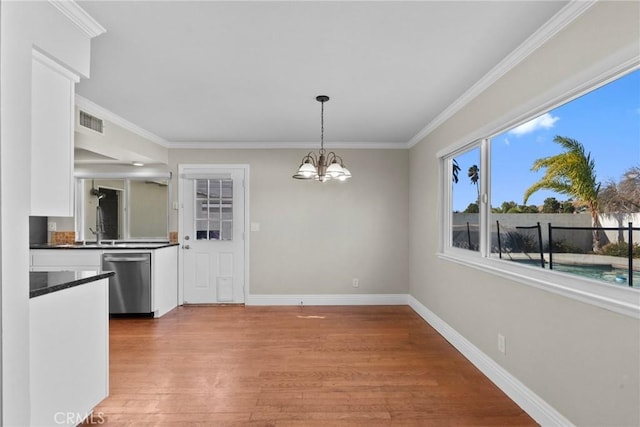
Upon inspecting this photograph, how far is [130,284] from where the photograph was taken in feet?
13.8

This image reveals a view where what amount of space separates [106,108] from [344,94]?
95.5 inches

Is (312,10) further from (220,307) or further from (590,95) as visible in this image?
(220,307)

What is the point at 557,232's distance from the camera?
2.13 meters

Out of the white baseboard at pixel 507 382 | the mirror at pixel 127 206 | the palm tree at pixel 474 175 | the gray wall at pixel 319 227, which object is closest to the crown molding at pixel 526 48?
the palm tree at pixel 474 175

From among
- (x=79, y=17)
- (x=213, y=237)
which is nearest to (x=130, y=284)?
(x=213, y=237)

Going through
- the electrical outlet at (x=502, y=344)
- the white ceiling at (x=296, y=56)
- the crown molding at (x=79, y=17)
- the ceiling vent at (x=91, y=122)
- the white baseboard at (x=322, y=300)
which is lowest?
the white baseboard at (x=322, y=300)

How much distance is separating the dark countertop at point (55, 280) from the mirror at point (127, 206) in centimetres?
305

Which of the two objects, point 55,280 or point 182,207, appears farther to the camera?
point 182,207

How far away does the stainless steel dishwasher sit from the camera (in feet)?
13.7

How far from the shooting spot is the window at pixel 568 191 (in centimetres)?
165

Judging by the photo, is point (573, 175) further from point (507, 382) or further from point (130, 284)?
point (130, 284)

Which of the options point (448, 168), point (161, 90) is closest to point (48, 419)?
point (161, 90)

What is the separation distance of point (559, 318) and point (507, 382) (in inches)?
30.3

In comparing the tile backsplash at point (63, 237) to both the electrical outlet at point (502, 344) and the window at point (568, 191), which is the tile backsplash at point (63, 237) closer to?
the window at point (568, 191)
